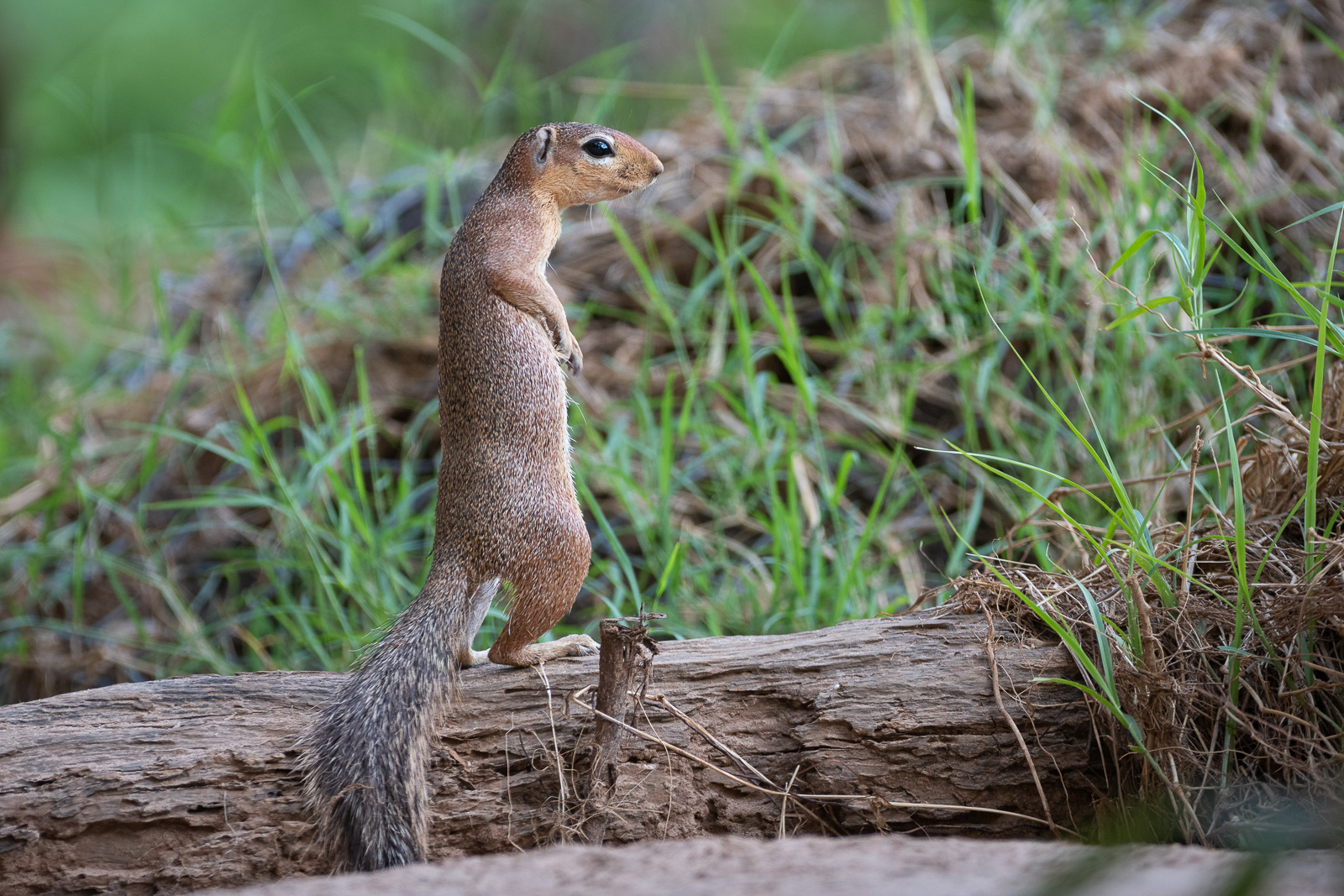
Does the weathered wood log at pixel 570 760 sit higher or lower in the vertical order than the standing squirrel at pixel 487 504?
lower

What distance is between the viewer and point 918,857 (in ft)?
5.02

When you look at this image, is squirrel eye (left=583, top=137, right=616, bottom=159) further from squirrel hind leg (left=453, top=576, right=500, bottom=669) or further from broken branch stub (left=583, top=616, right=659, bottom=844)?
broken branch stub (left=583, top=616, right=659, bottom=844)

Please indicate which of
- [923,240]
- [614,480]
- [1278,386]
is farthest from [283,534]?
[1278,386]

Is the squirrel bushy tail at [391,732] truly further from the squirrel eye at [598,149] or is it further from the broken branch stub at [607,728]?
the squirrel eye at [598,149]

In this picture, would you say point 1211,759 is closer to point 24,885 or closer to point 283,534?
point 24,885

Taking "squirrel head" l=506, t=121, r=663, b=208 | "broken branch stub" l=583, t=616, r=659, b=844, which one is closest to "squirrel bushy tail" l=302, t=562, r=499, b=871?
"broken branch stub" l=583, t=616, r=659, b=844

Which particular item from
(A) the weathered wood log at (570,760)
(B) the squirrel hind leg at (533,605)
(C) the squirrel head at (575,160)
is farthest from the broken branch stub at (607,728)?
(C) the squirrel head at (575,160)

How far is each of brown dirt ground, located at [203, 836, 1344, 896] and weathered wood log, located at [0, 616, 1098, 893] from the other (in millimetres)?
523

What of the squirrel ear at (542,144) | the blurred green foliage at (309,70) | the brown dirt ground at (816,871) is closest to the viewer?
the brown dirt ground at (816,871)

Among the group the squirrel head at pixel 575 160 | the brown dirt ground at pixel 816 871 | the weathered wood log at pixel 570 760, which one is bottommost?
the weathered wood log at pixel 570 760

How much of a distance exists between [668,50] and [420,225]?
18.5 ft

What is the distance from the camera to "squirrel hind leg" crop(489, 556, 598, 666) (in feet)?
Result: 7.91

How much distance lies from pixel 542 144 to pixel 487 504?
3.46 feet

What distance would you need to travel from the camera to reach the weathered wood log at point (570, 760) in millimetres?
2135
